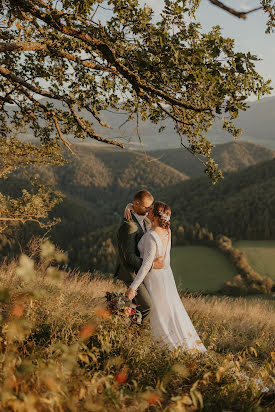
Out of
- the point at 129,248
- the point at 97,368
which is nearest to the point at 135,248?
the point at 129,248

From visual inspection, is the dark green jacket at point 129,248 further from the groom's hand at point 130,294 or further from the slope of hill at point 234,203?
the slope of hill at point 234,203

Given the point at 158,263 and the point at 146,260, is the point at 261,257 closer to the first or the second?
the point at 158,263

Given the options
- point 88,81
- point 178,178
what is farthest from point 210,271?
point 178,178

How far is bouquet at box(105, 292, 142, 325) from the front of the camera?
3.61 meters

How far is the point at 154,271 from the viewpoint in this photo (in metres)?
4.15

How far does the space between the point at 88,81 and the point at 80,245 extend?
72.4 metres

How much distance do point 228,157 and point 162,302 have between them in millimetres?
181117

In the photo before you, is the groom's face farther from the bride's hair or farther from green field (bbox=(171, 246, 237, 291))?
green field (bbox=(171, 246, 237, 291))

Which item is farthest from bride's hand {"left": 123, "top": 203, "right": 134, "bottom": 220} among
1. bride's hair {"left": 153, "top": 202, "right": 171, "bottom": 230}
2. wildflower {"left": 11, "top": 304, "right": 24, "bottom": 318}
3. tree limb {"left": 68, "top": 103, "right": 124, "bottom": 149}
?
wildflower {"left": 11, "top": 304, "right": 24, "bottom": 318}

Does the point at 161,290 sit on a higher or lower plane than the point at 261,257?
higher

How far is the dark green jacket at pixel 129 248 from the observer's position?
163 inches

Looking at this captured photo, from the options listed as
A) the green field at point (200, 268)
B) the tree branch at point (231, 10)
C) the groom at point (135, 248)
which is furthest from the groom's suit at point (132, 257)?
the green field at point (200, 268)

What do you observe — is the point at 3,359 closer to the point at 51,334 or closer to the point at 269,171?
the point at 51,334

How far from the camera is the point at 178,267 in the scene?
42.2 meters
